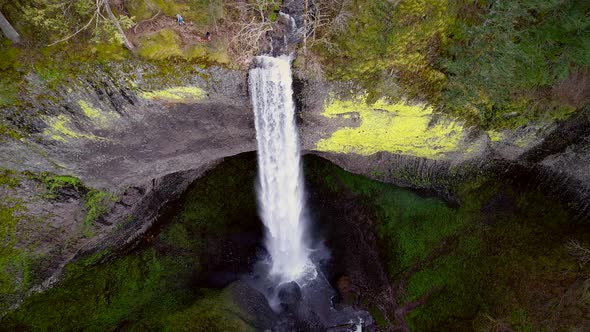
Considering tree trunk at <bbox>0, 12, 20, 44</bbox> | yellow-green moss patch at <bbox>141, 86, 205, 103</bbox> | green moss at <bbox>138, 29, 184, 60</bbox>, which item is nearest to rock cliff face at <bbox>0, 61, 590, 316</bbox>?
yellow-green moss patch at <bbox>141, 86, 205, 103</bbox>

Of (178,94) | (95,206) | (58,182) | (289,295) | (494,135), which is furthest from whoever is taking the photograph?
(289,295)

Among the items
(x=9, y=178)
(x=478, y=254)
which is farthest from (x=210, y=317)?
(x=478, y=254)

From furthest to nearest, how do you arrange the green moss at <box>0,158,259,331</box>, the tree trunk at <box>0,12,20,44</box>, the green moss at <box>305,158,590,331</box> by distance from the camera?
1. the green moss at <box>305,158,590,331</box>
2. the green moss at <box>0,158,259,331</box>
3. the tree trunk at <box>0,12,20,44</box>

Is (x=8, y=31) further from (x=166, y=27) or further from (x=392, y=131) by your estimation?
(x=392, y=131)

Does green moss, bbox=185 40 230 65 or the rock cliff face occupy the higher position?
green moss, bbox=185 40 230 65

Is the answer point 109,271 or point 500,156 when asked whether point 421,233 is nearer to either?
point 500,156

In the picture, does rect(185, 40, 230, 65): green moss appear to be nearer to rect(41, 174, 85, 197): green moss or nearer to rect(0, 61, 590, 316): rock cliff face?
rect(0, 61, 590, 316): rock cliff face

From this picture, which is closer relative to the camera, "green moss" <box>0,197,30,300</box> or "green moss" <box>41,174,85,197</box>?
"green moss" <box>0,197,30,300</box>
